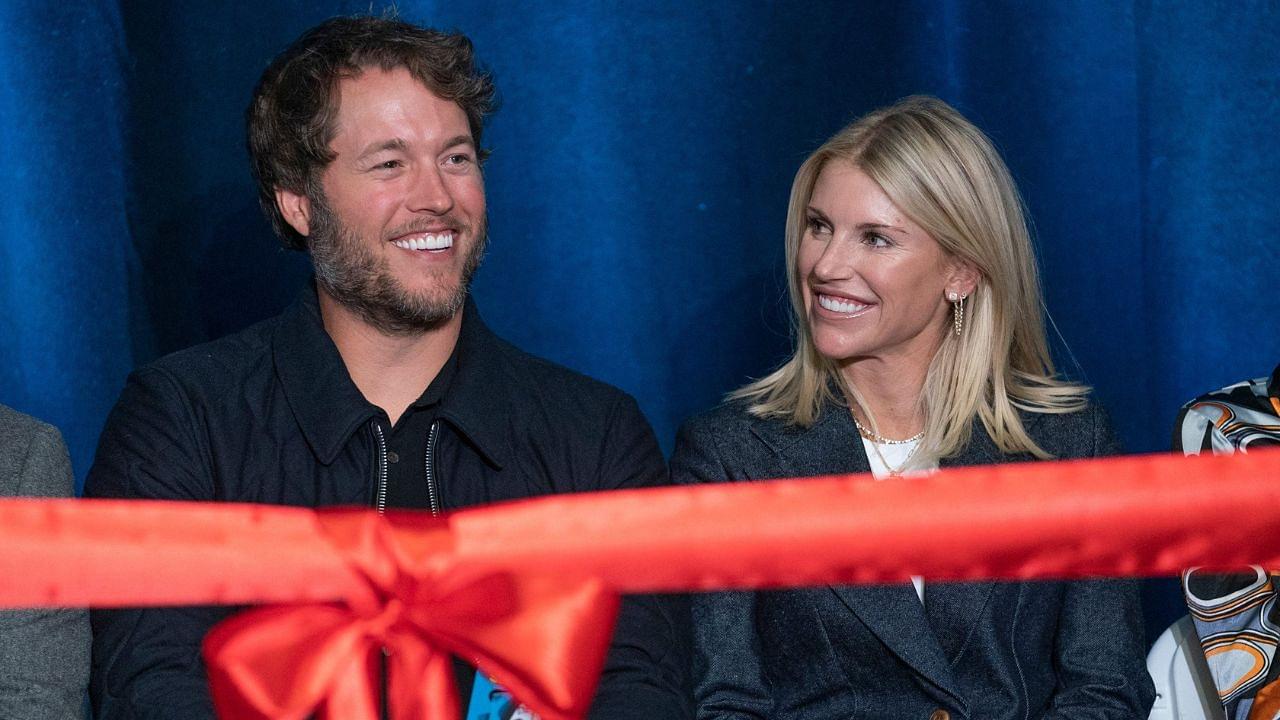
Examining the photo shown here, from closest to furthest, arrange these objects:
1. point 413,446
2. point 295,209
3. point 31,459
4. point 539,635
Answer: point 539,635 < point 31,459 < point 413,446 < point 295,209

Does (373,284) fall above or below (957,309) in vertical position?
above

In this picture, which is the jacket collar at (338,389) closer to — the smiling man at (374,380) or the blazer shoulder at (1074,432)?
the smiling man at (374,380)

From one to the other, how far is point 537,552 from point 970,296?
1.52m

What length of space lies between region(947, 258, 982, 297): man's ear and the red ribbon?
137 centimetres

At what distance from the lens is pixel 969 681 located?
1.87 m

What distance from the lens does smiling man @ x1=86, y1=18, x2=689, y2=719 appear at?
1.68 m

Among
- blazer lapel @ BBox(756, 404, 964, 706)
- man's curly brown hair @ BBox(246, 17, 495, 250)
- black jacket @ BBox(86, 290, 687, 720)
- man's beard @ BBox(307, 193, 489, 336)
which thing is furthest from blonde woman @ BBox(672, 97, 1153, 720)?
man's curly brown hair @ BBox(246, 17, 495, 250)

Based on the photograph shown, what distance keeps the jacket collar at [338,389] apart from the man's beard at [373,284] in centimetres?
4

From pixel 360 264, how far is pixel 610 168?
24.8 inches

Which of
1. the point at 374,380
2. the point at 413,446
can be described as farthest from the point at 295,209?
the point at 413,446

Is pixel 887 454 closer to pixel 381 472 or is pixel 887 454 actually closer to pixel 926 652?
pixel 926 652

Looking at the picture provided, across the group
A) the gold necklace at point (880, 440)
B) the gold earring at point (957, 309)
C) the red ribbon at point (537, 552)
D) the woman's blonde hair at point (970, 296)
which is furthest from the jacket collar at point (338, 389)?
the red ribbon at point (537, 552)

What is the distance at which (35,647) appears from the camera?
1.60 m

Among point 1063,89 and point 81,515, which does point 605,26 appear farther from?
point 81,515
